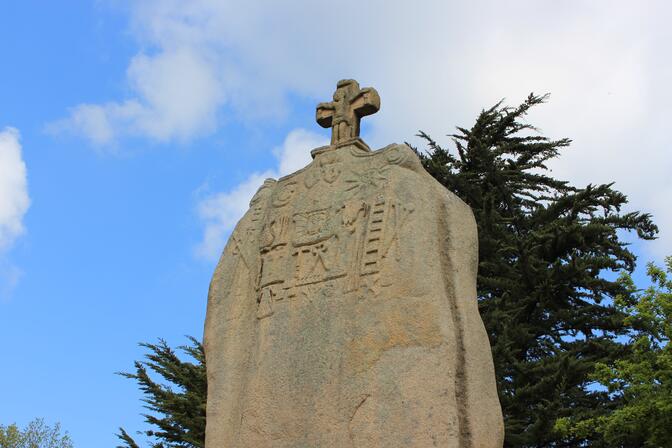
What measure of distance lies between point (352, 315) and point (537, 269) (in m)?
8.53

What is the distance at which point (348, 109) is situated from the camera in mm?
7488

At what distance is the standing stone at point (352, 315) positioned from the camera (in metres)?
5.82

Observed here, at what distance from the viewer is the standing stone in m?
5.82

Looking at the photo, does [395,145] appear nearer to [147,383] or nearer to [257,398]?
[257,398]

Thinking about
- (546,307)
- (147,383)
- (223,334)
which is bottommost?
(223,334)

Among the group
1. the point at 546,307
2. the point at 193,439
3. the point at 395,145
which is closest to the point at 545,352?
the point at 546,307

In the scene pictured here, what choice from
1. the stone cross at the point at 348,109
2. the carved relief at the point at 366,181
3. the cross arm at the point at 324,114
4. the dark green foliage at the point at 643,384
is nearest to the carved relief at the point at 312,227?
the carved relief at the point at 366,181

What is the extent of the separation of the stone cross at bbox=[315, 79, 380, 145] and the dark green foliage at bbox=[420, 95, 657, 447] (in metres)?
6.26

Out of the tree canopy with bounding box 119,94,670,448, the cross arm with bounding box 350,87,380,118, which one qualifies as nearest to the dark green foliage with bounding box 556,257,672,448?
the tree canopy with bounding box 119,94,670,448

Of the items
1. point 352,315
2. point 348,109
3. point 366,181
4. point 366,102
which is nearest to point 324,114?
point 348,109

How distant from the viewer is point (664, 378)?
11.9 meters

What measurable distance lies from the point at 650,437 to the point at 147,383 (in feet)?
26.2

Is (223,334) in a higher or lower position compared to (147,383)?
lower

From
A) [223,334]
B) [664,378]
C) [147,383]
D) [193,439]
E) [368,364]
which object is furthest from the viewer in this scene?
[147,383]
